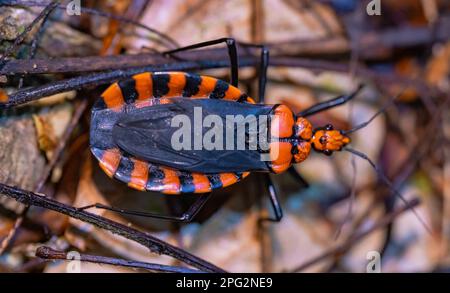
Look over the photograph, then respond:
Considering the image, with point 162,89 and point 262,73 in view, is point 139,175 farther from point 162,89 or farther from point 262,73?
point 262,73

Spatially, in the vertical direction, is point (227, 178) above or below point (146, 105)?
below

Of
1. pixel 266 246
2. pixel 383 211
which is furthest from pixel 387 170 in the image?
pixel 266 246

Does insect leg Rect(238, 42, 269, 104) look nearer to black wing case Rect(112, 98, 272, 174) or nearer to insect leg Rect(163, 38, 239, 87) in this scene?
insect leg Rect(163, 38, 239, 87)

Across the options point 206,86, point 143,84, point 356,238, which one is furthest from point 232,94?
point 356,238

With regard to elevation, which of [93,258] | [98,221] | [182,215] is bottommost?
[93,258]

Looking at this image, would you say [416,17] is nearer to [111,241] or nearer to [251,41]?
[251,41]

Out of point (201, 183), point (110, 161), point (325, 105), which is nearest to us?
point (110, 161)

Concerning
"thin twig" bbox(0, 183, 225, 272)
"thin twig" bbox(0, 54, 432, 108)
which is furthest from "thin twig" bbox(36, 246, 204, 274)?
"thin twig" bbox(0, 54, 432, 108)
